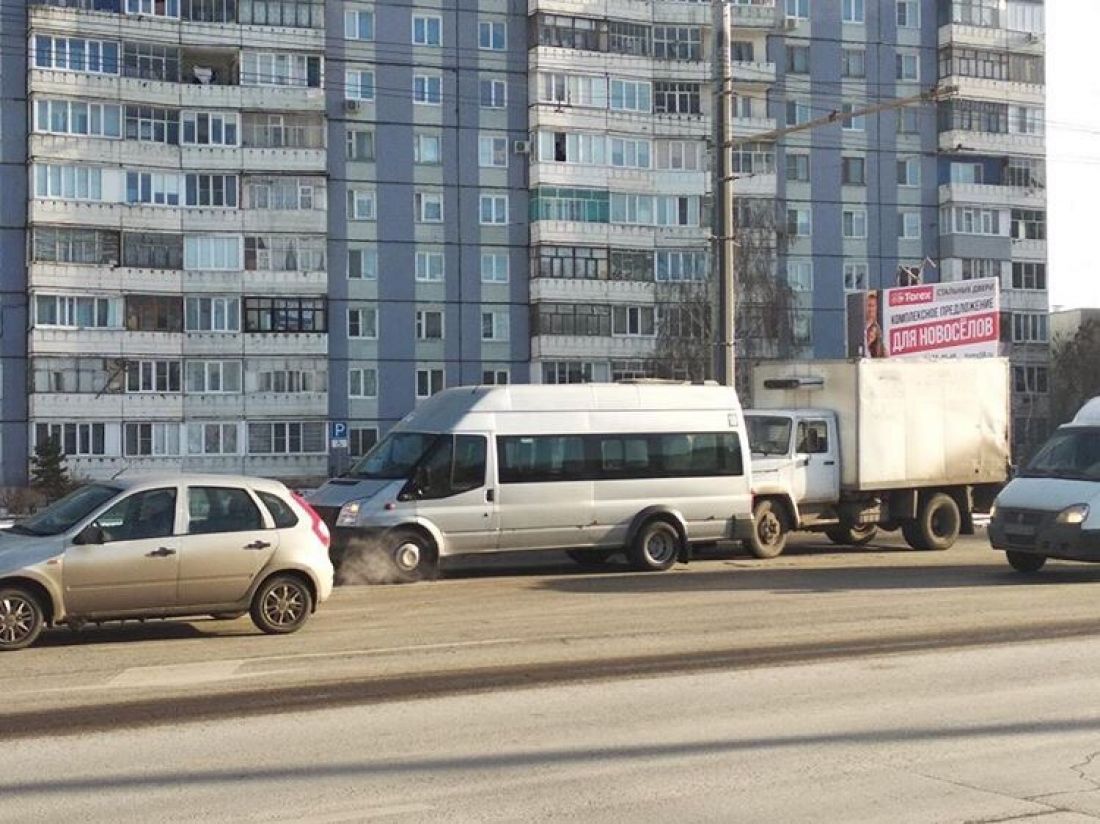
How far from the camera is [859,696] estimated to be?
10.7 meters

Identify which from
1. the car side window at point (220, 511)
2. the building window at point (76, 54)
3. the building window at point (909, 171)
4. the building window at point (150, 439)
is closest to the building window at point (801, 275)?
the building window at point (909, 171)

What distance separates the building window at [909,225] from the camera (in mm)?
72312

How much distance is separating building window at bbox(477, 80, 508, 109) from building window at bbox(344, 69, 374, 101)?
470cm

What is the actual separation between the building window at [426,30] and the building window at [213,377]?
16.0 meters

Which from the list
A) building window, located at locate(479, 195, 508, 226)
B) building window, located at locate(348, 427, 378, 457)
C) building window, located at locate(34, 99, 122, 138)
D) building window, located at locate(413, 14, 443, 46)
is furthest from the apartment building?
building window, located at locate(479, 195, 508, 226)

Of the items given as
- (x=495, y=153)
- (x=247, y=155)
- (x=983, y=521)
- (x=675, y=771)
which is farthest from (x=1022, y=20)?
(x=675, y=771)

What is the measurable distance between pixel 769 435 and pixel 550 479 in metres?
4.77

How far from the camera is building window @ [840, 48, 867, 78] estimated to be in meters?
71.4

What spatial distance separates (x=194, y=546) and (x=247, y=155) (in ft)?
166

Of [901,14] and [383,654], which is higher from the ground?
[901,14]

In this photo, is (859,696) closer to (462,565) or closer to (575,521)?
(575,521)

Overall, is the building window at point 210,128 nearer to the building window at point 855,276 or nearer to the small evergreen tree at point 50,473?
the small evergreen tree at point 50,473

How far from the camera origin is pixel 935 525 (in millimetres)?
24734

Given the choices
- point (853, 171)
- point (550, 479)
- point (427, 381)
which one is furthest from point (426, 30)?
point (550, 479)
